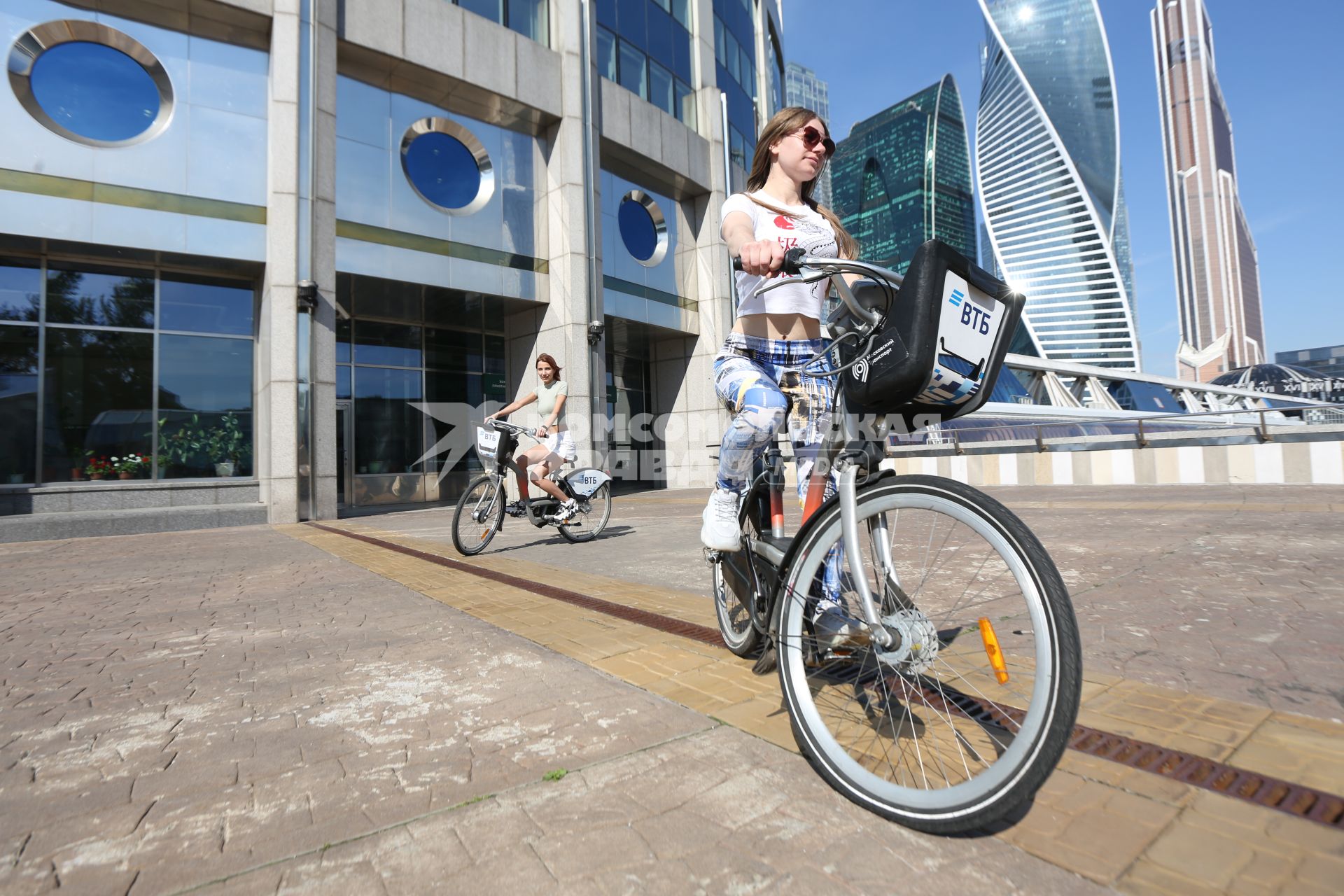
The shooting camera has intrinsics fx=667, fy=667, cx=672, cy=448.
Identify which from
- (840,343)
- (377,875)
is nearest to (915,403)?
(840,343)

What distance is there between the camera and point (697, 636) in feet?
9.77

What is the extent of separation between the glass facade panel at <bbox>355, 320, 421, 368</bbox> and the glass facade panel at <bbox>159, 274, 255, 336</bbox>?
3.18m

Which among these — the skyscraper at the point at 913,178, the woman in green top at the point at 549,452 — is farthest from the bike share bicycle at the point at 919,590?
the skyscraper at the point at 913,178

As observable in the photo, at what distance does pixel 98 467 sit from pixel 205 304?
329cm

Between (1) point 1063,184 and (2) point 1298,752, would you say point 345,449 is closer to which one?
(2) point 1298,752

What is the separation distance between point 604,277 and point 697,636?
14272 millimetres

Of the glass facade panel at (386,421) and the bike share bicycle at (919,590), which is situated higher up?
the glass facade panel at (386,421)

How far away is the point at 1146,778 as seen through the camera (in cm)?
159

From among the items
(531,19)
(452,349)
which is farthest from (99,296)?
(531,19)

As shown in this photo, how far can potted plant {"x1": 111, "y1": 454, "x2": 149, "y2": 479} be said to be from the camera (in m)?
11.4

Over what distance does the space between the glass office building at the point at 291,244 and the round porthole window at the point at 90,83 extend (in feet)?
0.12

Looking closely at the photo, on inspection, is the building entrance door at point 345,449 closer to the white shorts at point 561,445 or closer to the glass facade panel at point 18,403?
the glass facade panel at point 18,403

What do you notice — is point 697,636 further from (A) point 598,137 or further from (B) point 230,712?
(A) point 598,137

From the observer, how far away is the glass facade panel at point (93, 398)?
11.1 m
